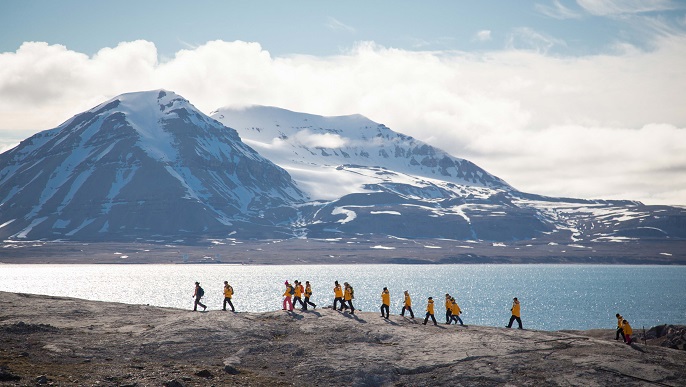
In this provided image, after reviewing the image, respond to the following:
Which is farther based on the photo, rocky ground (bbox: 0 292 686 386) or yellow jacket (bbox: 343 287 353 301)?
yellow jacket (bbox: 343 287 353 301)

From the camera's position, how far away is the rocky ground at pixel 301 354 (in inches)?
1336

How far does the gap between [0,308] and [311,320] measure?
20.8 metres

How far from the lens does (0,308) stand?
157 feet

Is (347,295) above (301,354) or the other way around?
above

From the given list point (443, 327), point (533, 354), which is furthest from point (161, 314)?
point (533, 354)

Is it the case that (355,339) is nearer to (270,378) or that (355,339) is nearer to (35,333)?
(270,378)

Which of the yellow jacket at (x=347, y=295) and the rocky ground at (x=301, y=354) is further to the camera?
the yellow jacket at (x=347, y=295)

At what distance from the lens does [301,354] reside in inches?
1528

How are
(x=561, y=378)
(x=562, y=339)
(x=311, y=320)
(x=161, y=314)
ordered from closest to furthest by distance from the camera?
(x=561, y=378), (x=562, y=339), (x=311, y=320), (x=161, y=314)

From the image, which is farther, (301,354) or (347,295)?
(347,295)

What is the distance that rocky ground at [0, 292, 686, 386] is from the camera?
3394cm

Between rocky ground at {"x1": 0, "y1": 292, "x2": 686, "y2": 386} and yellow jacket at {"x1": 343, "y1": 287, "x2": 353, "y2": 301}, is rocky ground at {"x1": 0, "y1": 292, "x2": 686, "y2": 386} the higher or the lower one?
the lower one

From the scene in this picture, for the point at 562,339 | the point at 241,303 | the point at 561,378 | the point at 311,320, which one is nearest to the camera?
the point at 561,378

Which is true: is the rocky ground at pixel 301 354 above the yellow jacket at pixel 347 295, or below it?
below
